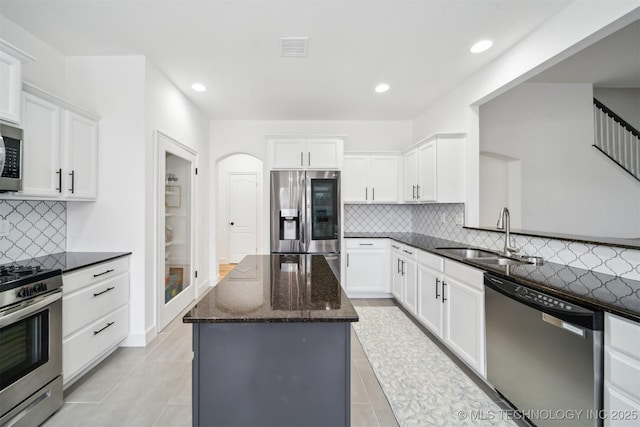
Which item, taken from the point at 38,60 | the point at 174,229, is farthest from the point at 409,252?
the point at 38,60

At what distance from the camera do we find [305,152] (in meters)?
Result: 3.97

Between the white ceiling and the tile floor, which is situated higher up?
the white ceiling

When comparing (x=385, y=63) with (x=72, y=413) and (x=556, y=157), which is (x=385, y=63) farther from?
(x=72, y=413)

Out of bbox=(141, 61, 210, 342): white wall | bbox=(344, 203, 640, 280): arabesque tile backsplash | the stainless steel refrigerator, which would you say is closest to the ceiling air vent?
bbox=(141, 61, 210, 342): white wall

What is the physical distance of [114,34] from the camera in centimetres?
229

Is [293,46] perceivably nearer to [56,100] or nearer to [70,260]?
[56,100]

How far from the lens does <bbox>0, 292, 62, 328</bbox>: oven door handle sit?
144 cm

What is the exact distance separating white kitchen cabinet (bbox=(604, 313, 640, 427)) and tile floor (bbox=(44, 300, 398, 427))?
3.56 feet

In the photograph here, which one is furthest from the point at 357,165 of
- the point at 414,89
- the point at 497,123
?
the point at 497,123

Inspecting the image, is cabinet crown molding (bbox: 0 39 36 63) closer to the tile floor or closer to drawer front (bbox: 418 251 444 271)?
the tile floor

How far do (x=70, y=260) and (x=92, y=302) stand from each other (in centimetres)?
39

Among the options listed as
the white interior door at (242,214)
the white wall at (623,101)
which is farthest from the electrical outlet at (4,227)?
the white wall at (623,101)

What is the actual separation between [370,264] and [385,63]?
259 centimetres

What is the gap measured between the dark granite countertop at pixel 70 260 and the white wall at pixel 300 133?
2.28 metres
